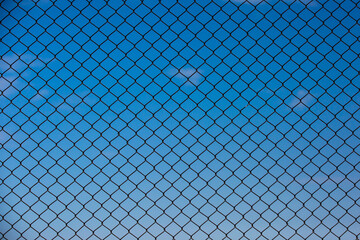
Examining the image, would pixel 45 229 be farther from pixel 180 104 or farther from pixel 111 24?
pixel 111 24

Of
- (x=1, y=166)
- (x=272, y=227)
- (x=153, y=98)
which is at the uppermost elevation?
(x=153, y=98)

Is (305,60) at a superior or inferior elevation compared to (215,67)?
superior

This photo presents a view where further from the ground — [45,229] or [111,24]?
[111,24]

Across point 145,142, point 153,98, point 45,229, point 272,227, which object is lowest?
point 45,229

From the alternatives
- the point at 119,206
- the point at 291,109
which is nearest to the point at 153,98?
the point at 119,206

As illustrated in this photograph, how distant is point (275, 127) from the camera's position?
356 centimetres

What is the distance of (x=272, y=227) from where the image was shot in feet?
11.5

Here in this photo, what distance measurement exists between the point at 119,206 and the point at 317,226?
1751mm

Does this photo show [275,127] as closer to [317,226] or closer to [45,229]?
[317,226]

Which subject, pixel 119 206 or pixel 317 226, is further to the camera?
pixel 317 226

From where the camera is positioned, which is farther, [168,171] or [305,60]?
[305,60]

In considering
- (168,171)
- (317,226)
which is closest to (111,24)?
(168,171)

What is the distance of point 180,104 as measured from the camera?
3375 mm

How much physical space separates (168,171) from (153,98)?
2.03 ft
